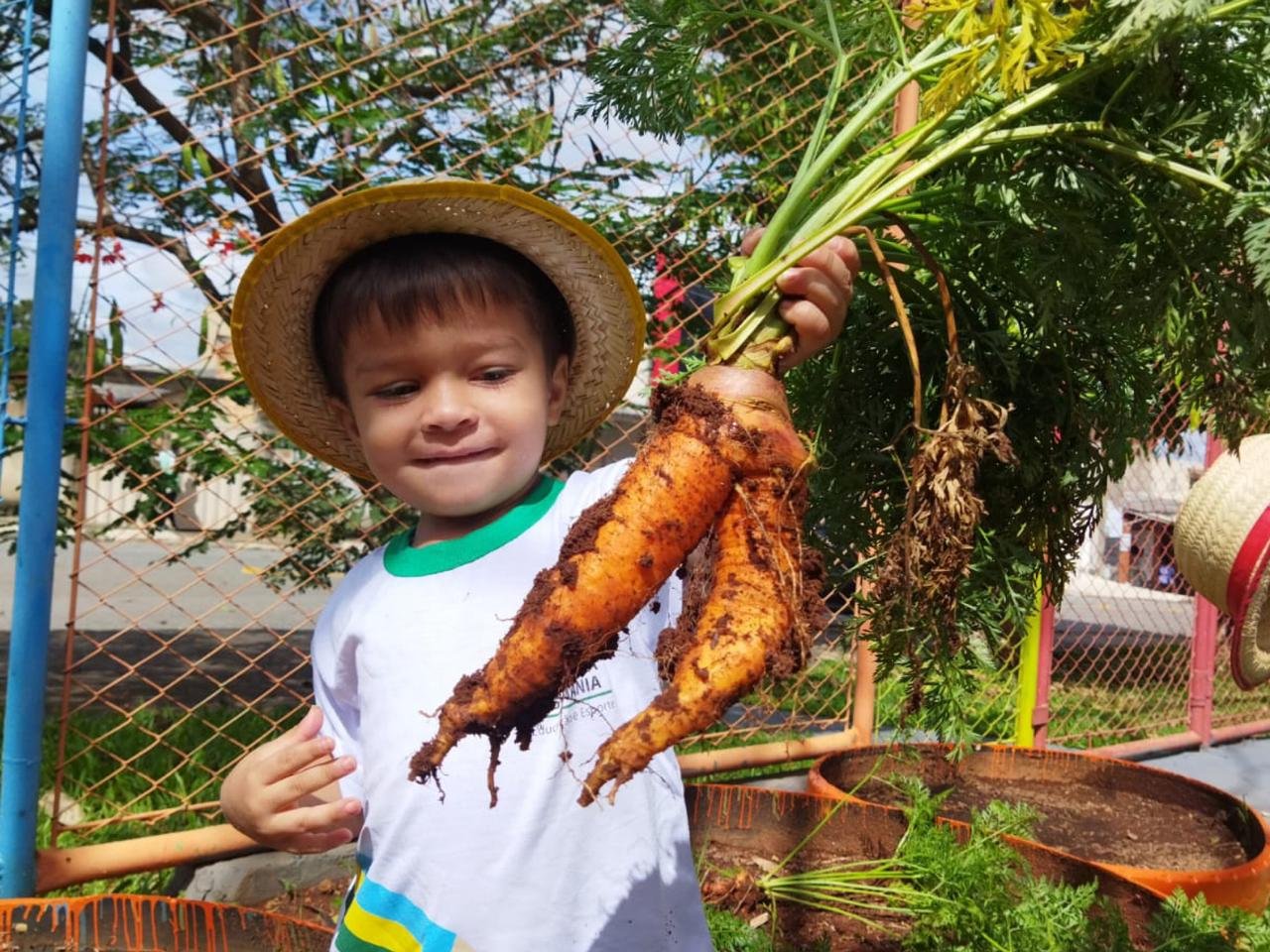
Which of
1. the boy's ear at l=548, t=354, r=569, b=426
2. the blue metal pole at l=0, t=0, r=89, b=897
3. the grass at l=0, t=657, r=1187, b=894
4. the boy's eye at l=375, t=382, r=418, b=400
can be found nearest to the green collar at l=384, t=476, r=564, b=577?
the boy's ear at l=548, t=354, r=569, b=426

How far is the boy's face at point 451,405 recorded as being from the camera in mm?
1469

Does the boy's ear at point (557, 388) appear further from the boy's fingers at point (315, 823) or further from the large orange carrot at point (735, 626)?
the boy's fingers at point (315, 823)

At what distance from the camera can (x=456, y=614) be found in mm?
1573

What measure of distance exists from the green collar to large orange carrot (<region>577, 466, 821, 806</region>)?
35 centimetres

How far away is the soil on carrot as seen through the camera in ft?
8.85

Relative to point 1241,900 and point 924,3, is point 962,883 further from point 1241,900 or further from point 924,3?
point 924,3

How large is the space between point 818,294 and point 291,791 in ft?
3.49

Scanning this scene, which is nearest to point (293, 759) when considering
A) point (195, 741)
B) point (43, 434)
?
point (43, 434)

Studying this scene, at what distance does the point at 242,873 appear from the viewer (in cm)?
280

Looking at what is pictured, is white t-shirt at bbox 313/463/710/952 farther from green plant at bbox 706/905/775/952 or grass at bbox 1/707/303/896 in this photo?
grass at bbox 1/707/303/896

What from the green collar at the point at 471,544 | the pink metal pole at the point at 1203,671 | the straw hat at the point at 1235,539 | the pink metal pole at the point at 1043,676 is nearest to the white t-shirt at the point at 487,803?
the green collar at the point at 471,544

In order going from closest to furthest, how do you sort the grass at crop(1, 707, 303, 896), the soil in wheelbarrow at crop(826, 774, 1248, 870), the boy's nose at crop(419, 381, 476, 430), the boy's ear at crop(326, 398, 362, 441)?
1. the boy's nose at crop(419, 381, 476, 430)
2. the boy's ear at crop(326, 398, 362, 441)
3. the grass at crop(1, 707, 303, 896)
4. the soil in wheelbarrow at crop(826, 774, 1248, 870)

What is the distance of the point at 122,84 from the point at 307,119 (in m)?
0.65

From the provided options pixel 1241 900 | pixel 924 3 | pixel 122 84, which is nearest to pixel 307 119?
pixel 122 84
